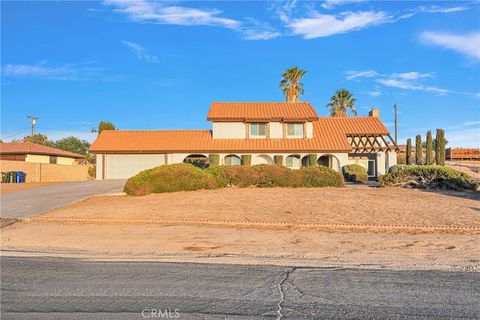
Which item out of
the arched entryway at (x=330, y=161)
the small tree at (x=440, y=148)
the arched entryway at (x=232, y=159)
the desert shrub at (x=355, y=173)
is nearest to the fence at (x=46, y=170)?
the arched entryway at (x=232, y=159)

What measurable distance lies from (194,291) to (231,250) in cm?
312

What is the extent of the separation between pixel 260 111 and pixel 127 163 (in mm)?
13302

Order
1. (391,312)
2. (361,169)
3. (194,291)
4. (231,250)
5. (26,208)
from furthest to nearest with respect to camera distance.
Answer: (361,169)
(26,208)
(231,250)
(194,291)
(391,312)

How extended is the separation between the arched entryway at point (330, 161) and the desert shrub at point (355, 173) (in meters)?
1.01

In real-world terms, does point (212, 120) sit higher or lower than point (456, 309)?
higher

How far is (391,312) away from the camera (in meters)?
4.82

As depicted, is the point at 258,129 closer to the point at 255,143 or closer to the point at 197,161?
the point at 255,143

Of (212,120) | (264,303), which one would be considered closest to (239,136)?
(212,120)

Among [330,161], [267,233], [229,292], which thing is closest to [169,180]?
[267,233]

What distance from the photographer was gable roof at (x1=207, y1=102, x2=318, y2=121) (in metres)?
36.3

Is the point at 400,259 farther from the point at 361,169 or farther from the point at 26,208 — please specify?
the point at 361,169

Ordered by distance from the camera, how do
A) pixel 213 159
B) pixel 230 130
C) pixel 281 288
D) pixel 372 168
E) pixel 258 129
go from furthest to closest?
pixel 372 168
pixel 258 129
pixel 230 130
pixel 213 159
pixel 281 288

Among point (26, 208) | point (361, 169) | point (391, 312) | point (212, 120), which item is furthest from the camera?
point (212, 120)

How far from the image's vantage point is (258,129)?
121 ft
